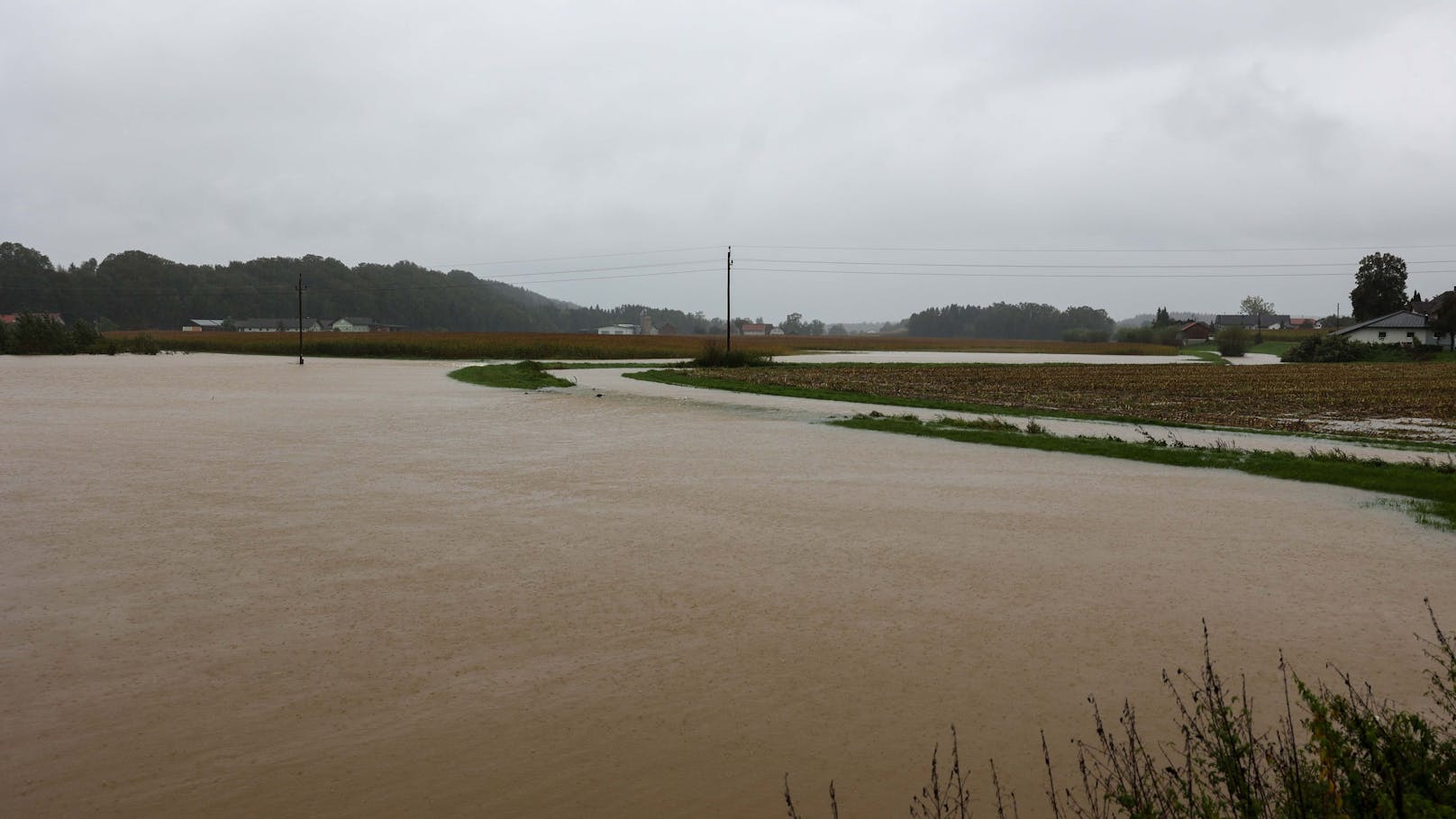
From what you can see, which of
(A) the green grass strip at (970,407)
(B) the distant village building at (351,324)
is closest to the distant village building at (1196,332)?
(A) the green grass strip at (970,407)

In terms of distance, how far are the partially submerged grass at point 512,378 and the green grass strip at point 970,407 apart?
497 cm

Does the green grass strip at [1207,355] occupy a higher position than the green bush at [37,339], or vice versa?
the green bush at [37,339]

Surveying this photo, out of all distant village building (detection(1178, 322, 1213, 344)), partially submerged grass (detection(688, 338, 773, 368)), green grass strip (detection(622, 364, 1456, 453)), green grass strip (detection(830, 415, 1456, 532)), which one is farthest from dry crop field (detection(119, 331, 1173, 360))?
green grass strip (detection(830, 415, 1456, 532))

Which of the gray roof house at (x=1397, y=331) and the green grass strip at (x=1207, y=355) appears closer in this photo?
the green grass strip at (x=1207, y=355)

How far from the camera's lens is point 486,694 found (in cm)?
644

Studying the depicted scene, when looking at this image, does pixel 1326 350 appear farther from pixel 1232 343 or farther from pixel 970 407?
pixel 970 407

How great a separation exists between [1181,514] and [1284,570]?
9.94 ft

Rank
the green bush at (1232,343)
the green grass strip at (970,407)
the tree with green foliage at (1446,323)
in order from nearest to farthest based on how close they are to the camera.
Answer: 1. the green grass strip at (970,407)
2. the tree with green foliage at (1446,323)
3. the green bush at (1232,343)

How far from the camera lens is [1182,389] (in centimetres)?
3738

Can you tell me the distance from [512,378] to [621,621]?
36145mm

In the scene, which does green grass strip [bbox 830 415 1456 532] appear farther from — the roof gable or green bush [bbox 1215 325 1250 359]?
green bush [bbox 1215 325 1250 359]

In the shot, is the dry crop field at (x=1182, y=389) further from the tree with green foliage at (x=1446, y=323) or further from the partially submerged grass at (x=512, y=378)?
the tree with green foliage at (x=1446, y=323)

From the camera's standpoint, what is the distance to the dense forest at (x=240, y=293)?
136 metres

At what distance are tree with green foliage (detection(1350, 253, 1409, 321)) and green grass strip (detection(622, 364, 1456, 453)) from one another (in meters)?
78.0
